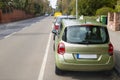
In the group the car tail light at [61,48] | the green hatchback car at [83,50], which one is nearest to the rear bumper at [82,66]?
the green hatchback car at [83,50]

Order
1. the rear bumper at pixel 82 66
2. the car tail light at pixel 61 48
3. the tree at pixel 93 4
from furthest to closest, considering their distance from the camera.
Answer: the tree at pixel 93 4 → the car tail light at pixel 61 48 → the rear bumper at pixel 82 66

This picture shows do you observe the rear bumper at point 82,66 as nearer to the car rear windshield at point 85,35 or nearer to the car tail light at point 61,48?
the car tail light at point 61,48

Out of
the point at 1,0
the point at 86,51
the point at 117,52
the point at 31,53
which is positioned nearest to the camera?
the point at 86,51

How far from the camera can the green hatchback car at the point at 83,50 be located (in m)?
8.15

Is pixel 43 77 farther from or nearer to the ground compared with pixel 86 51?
nearer to the ground

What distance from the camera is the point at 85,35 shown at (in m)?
8.42

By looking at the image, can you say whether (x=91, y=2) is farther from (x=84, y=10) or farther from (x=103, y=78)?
(x=103, y=78)

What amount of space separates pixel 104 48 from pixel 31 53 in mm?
5552

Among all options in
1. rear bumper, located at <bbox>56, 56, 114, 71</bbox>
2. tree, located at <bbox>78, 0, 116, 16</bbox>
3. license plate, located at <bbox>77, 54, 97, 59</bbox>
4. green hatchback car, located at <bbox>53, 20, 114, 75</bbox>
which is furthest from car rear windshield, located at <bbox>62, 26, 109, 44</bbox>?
tree, located at <bbox>78, 0, 116, 16</bbox>

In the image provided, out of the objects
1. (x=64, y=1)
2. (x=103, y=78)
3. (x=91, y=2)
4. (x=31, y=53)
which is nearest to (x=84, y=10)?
(x=91, y=2)

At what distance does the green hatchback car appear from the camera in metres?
8.15

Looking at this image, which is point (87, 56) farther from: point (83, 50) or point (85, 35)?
point (85, 35)

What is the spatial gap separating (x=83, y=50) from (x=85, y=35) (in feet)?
1.67

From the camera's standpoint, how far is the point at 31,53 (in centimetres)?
1317
